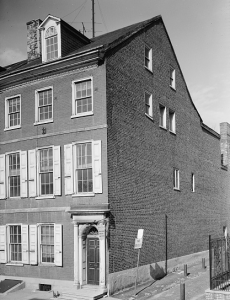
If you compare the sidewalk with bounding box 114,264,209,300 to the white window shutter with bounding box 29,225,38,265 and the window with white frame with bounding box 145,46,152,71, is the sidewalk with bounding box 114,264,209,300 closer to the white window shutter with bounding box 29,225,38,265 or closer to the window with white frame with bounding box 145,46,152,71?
the white window shutter with bounding box 29,225,38,265

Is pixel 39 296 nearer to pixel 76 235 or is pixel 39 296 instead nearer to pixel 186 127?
pixel 76 235

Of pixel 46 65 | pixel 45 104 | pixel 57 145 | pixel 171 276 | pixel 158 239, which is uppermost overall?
pixel 46 65

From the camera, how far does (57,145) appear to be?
19594 mm

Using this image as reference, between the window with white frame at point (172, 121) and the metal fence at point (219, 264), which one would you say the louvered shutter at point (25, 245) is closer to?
the metal fence at point (219, 264)

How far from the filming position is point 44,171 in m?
20.1

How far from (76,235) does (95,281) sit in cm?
214

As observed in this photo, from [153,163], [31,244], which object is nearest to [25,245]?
[31,244]

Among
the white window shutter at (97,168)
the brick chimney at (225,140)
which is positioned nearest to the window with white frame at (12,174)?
the white window shutter at (97,168)

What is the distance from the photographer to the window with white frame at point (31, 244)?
1897 cm

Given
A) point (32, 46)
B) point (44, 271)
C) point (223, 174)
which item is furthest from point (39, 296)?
point (223, 174)

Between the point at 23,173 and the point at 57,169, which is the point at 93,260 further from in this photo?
the point at 23,173

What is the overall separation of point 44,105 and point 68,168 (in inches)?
139

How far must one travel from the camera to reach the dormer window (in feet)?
68.4

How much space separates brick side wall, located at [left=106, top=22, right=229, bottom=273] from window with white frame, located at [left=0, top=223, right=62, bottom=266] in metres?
2.79
